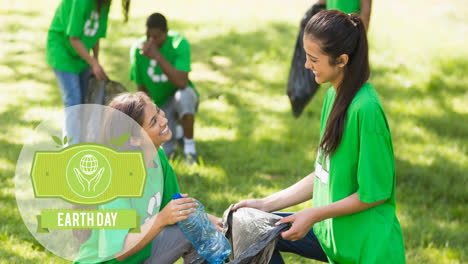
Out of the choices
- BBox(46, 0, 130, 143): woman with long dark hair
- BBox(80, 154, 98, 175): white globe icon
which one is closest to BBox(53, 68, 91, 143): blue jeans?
BBox(46, 0, 130, 143): woman with long dark hair

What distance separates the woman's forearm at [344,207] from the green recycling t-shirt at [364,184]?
1.4 inches

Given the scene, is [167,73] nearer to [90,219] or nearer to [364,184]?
[90,219]

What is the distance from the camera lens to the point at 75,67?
412cm

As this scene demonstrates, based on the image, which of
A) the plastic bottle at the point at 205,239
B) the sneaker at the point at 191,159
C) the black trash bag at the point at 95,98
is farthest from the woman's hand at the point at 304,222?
the sneaker at the point at 191,159

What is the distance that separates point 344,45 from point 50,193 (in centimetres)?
130

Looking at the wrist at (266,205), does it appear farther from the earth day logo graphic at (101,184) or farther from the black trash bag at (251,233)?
the earth day logo graphic at (101,184)

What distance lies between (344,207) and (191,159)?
2.44 meters

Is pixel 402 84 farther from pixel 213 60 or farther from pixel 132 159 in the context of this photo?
pixel 132 159

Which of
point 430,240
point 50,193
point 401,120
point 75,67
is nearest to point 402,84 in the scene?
point 401,120

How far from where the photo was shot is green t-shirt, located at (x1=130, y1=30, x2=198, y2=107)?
14.7 feet

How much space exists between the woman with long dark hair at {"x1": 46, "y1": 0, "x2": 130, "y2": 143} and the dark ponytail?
230 cm

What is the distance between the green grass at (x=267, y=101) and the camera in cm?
382

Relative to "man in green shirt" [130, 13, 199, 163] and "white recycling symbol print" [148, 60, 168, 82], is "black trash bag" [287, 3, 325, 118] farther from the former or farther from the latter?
"white recycling symbol print" [148, 60, 168, 82]

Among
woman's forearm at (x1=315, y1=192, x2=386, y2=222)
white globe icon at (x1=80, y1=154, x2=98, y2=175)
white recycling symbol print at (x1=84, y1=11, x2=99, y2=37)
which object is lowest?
woman's forearm at (x1=315, y1=192, x2=386, y2=222)
